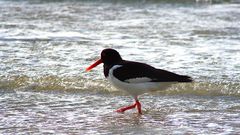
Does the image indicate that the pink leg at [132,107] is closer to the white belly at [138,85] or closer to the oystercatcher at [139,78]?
the oystercatcher at [139,78]

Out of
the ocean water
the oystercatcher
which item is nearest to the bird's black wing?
the oystercatcher

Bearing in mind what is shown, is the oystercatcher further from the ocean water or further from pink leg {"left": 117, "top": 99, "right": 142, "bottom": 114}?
the ocean water

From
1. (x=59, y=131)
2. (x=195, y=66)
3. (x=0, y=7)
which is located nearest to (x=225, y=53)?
(x=195, y=66)

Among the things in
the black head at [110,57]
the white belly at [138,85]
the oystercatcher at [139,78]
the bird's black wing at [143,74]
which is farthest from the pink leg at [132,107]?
the black head at [110,57]

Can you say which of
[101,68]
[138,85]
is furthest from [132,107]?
[101,68]

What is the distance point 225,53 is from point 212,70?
3.80ft

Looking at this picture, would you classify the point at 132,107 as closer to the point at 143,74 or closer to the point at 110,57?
the point at 143,74

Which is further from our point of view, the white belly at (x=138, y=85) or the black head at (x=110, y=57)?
the black head at (x=110, y=57)

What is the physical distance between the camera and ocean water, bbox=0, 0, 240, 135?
6.43 m

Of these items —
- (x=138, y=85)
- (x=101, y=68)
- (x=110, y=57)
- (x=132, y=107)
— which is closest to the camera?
(x=138, y=85)

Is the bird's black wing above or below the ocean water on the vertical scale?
above

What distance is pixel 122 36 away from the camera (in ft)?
38.1

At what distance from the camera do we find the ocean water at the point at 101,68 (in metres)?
6.43

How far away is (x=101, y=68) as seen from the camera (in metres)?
9.00
